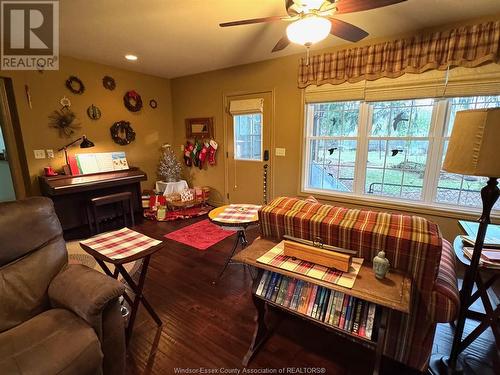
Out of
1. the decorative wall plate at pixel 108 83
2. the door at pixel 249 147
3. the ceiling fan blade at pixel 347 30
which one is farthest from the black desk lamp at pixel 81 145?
the ceiling fan blade at pixel 347 30

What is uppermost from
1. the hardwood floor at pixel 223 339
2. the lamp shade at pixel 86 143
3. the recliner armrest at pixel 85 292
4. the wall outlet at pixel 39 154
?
the lamp shade at pixel 86 143

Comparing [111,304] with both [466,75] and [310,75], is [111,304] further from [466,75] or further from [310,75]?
[466,75]

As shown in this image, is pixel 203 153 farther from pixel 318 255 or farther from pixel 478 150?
pixel 478 150

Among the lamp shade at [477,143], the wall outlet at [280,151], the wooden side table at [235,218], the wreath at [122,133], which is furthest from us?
the wreath at [122,133]

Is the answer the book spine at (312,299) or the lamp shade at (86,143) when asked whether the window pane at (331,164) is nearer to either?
the book spine at (312,299)

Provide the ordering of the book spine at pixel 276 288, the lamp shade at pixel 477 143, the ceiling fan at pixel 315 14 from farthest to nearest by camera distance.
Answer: the ceiling fan at pixel 315 14
the book spine at pixel 276 288
the lamp shade at pixel 477 143

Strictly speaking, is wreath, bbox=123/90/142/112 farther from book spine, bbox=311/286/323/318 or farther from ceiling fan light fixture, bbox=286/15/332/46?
book spine, bbox=311/286/323/318

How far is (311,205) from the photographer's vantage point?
1.59m

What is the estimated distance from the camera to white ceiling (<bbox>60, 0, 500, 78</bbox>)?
83.3 inches

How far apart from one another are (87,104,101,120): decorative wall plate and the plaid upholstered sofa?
145 inches

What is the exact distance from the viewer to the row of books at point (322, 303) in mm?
1239

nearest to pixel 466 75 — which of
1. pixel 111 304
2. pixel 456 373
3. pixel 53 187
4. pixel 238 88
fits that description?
pixel 456 373

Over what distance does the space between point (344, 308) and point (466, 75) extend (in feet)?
→ 8.59

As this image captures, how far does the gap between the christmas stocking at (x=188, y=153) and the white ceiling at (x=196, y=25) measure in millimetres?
1618
